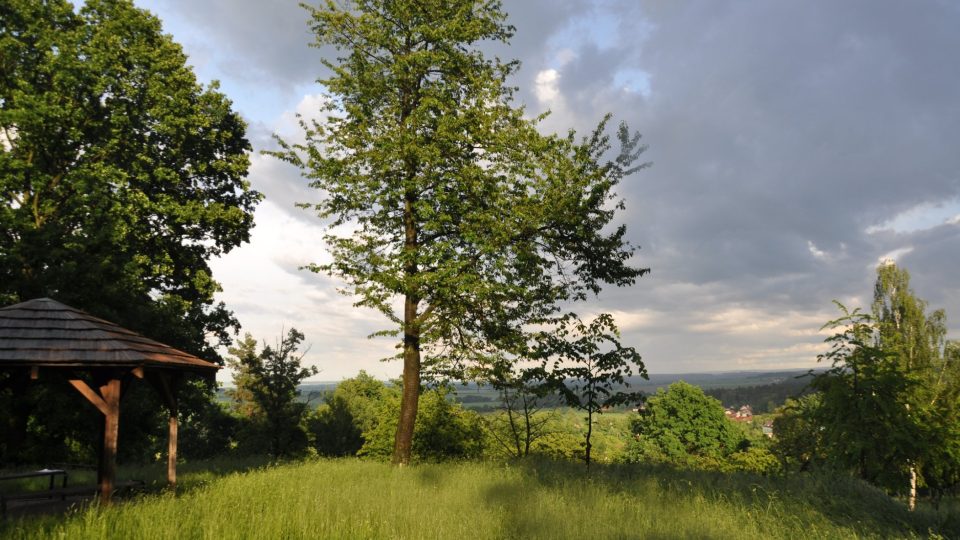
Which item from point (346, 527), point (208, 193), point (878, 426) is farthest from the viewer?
point (208, 193)

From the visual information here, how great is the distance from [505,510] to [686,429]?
5210cm

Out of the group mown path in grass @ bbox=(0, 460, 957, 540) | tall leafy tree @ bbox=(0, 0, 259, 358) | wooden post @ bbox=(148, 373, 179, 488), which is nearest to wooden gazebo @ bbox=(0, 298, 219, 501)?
wooden post @ bbox=(148, 373, 179, 488)

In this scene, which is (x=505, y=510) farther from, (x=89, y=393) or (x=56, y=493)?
(x=56, y=493)

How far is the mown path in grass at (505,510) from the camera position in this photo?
8.34 metres

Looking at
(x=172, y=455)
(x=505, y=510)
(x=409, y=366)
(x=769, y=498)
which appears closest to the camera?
(x=505, y=510)

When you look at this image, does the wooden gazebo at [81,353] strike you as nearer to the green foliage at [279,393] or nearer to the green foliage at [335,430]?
the green foliage at [279,393]

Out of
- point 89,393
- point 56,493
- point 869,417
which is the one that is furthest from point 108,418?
point 869,417

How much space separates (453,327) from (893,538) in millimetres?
11813

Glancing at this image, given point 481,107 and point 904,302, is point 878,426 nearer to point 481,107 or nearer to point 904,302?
point 481,107

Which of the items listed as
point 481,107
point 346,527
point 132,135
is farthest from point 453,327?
point 132,135

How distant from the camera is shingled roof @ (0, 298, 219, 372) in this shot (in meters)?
10.1

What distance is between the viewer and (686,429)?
183 feet

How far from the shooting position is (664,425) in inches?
2251

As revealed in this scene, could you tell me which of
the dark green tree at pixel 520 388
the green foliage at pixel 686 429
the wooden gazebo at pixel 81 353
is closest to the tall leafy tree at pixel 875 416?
the dark green tree at pixel 520 388
